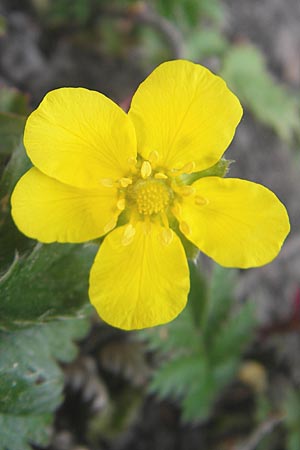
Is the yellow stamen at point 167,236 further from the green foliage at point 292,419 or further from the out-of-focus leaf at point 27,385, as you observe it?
the green foliage at point 292,419

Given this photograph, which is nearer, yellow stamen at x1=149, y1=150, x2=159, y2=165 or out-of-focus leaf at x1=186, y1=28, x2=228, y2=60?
yellow stamen at x1=149, y1=150, x2=159, y2=165

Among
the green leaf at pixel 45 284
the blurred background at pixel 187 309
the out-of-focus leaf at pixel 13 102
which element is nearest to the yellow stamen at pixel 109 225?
the green leaf at pixel 45 284

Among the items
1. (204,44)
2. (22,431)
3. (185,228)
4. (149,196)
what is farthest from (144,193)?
(204,44)

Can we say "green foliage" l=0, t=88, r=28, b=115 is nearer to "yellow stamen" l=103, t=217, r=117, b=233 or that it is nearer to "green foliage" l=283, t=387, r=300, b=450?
"yellow stamen" l=103, t=217, r=117, b=233

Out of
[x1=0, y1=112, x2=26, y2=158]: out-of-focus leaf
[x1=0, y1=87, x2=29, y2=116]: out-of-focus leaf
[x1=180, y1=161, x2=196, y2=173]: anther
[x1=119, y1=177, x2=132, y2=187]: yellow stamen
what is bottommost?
[x1=0, y1=87, x2=29, y2=116]: out-of-focus leaf

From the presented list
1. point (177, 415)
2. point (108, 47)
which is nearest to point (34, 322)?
point (177, 415)

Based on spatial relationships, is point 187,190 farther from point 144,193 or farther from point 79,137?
point 79,137

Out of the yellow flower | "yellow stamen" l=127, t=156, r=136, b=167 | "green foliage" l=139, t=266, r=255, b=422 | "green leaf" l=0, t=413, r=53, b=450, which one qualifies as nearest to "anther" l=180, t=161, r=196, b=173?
the yellow flower
